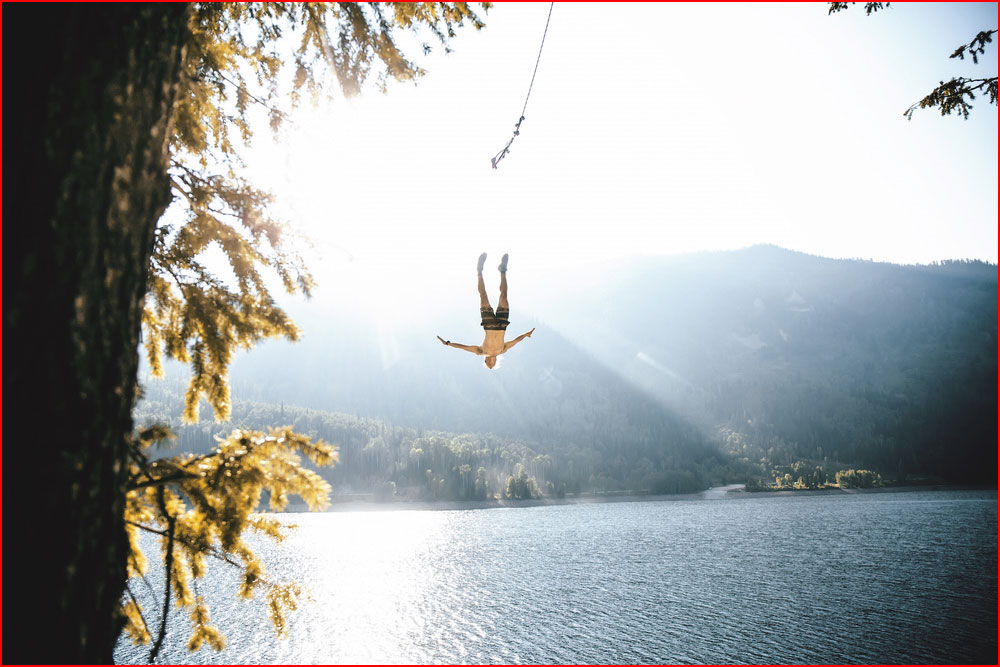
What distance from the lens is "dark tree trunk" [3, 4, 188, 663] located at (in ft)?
4.62

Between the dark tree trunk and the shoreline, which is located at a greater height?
the dark tree trunk

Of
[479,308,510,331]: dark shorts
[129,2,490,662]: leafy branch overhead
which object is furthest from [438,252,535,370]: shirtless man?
[129,2,490,662]: leafy branch overhead

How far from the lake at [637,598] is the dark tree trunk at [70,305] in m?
7.61

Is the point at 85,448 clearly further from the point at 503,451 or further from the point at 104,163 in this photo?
the point at 503,451

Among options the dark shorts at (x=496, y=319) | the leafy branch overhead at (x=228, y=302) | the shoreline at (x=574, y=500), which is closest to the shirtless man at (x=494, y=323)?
the dark shorts at (x=496, y=319)

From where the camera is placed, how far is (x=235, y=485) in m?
3.09

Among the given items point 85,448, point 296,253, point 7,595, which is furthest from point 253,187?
point 7,595

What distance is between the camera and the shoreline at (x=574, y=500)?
12825 centimetres

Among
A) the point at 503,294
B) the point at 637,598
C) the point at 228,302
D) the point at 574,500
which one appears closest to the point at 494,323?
the point at 503,294

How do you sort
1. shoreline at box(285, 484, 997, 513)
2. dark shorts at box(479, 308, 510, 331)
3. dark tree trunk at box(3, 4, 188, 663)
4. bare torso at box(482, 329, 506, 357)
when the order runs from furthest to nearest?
shoreline at box(285, 484, 997, 513), bare torso at box(482, 329, 506, 357), dark shorts at box(479, 308, 510, 331), dark tree trunk at box(3, 4, 188, 663)

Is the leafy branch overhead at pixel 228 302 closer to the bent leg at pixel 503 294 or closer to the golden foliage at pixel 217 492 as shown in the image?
the golden foliage at pixel 217 492

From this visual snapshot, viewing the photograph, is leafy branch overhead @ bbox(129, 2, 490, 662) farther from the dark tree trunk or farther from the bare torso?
the bare torso

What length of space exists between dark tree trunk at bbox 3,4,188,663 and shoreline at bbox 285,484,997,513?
126 m

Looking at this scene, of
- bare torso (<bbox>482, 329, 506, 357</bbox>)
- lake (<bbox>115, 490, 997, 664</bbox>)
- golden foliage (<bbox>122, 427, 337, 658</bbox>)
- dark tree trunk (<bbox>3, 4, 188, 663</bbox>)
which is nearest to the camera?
dark tree trunk (<bbox>3, 4, 188, 663</bbox>)
